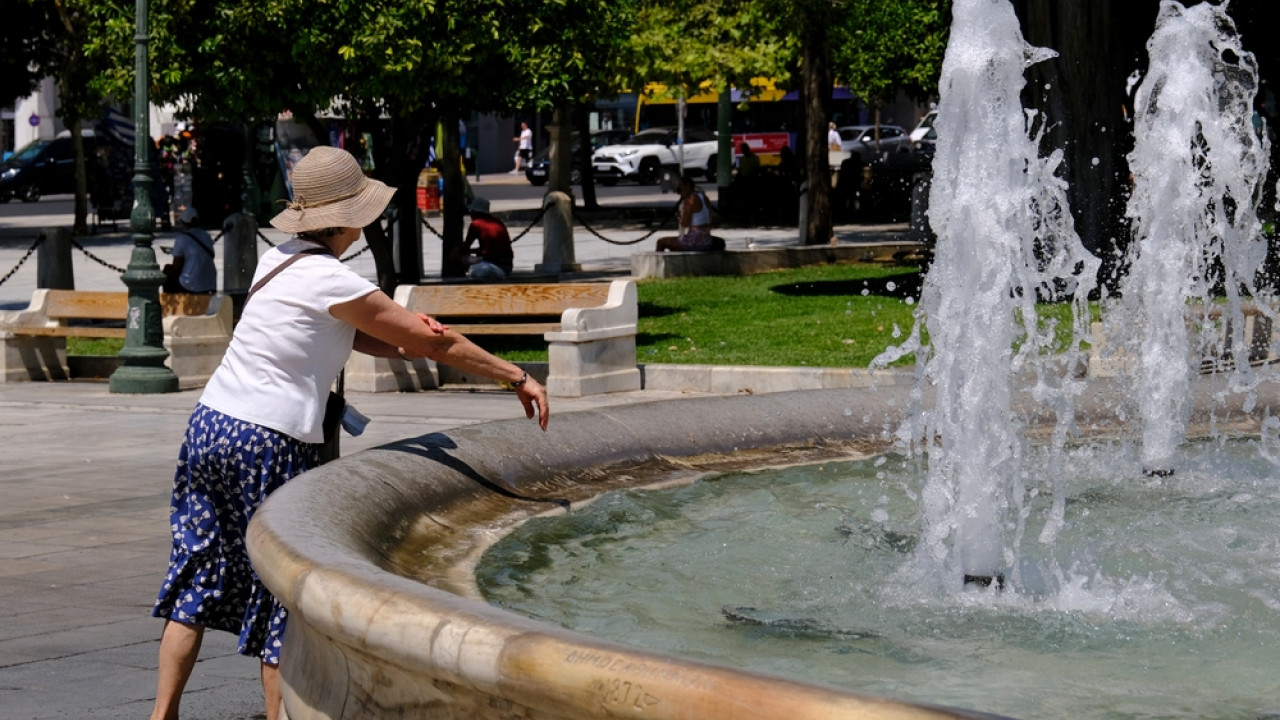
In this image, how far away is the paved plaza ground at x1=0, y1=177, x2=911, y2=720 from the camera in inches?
210

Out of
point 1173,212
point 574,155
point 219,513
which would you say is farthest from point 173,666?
point 574,155

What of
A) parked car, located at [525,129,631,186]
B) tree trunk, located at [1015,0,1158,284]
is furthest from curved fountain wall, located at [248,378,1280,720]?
parked car, located at [525,129,631,186]

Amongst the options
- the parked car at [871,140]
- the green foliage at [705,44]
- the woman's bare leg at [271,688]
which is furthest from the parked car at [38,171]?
the woman's bare leg at [271,688]

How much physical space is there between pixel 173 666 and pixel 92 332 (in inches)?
420

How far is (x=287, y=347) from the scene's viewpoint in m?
4.61

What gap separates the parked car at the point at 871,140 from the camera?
169ft

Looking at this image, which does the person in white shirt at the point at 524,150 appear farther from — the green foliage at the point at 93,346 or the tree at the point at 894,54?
the green foliage at the point at 93,346

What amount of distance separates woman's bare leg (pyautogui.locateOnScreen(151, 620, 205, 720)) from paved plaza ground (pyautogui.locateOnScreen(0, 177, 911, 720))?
1.32 feet

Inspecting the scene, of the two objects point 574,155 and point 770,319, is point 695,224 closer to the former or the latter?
point 770,319

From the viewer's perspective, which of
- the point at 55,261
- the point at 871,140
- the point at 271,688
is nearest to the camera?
the point at 271,688

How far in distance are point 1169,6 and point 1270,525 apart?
435cm

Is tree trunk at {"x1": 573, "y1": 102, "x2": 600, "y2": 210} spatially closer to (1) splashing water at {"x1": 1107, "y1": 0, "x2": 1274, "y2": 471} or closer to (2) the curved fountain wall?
(1) splashing water at {"x1": 1107, "y1": 0, "x2": 1274, "y2": 471}

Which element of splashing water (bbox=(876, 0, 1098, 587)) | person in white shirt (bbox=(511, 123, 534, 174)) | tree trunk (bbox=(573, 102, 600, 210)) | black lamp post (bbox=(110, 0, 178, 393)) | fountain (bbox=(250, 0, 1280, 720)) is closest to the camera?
fountain (bbox=(250, 0, 1280, 720))

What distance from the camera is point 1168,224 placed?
358 inches
